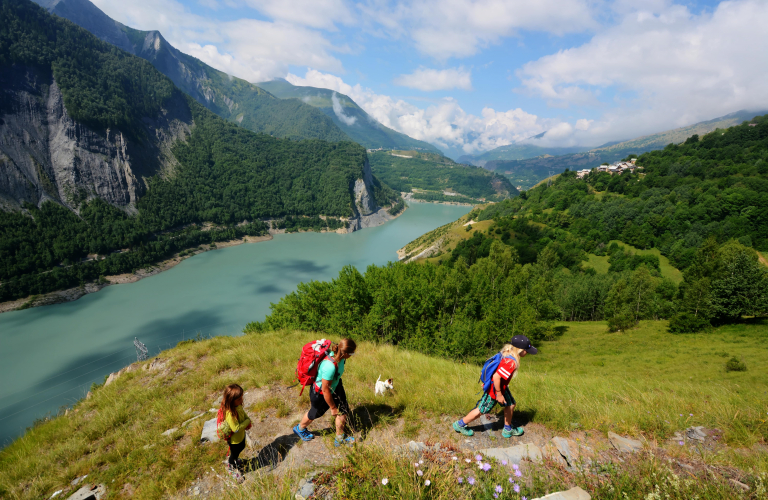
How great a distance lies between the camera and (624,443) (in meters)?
4.04

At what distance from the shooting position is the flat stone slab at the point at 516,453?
12.1ft

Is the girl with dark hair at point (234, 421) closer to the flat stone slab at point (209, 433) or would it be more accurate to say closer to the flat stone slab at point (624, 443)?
the flat stone slab at point (209, 433)

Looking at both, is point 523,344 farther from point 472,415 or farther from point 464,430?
point 464,430

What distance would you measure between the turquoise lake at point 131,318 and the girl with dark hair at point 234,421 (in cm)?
2979

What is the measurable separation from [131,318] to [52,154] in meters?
66.3

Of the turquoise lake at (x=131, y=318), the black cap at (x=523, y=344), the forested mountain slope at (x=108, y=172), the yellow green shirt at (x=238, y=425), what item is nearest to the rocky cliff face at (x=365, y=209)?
the forested mountain slope at (x=108, y=172)

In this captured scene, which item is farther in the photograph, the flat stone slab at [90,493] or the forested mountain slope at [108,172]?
the forested mountain slope at [108,172]

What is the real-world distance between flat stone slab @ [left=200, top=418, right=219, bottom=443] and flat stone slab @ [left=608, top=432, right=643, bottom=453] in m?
6.12

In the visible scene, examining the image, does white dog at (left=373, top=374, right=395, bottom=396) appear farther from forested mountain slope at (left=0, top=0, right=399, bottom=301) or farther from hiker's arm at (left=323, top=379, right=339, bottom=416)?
forested mountain slope at (left=0, top=0, right=399, bottom=301)

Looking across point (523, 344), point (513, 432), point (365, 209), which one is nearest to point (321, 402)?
point (513, 432)

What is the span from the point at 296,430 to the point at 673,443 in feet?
18.3

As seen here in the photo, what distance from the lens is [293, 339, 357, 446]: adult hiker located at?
4203mm

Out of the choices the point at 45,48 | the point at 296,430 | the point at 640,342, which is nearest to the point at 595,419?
the point at 296,430

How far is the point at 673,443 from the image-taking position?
4184mm
